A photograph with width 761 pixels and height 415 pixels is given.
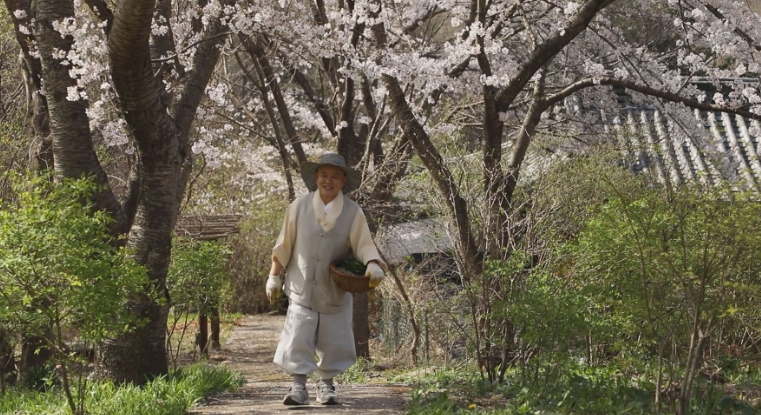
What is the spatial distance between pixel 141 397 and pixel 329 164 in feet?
6.81

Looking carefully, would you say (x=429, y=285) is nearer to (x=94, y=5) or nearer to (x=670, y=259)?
(x=94, y=5)

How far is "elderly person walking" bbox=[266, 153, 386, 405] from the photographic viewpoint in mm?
7340

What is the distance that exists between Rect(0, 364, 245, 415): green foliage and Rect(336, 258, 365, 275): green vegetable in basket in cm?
145

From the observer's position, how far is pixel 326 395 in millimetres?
7285

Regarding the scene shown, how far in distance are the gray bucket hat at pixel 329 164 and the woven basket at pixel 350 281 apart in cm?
75

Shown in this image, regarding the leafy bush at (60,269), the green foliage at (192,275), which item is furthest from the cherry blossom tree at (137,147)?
the green foliage at (192,275)

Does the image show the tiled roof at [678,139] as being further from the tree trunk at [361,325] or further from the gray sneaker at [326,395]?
the gray sneaker at [326,395]

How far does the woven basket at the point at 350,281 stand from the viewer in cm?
709

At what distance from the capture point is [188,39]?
430 inches

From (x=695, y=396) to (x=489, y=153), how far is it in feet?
12.3

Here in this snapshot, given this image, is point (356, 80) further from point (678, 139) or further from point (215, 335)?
point (215, 335)

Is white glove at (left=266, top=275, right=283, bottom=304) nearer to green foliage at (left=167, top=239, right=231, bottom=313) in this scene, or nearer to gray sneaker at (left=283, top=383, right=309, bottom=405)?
gray sneaker at (left=283, top=383, right=309, bottom=405)

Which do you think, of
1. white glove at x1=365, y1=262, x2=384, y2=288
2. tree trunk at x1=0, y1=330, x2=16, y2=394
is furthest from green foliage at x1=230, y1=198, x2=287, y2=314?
white glove at x1=365, y1=262, x2=384, y2=288

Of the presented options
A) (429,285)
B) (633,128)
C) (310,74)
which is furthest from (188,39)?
(310,74)
